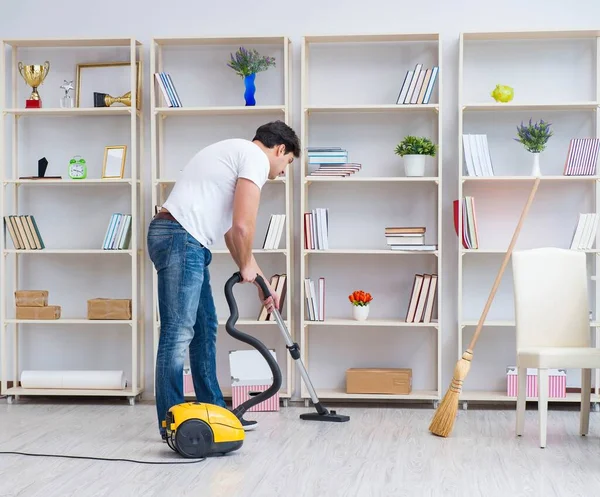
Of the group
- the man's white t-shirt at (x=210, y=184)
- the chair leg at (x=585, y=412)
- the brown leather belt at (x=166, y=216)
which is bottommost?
the chair leg at (x=585, y=412)

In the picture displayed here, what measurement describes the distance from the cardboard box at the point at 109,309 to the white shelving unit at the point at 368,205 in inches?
40.1

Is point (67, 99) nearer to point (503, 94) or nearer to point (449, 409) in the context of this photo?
point (503, 94)

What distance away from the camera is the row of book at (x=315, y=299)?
4.66 metres

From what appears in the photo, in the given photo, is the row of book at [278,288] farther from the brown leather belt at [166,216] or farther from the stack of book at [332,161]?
the brown leather belt at [166,216]

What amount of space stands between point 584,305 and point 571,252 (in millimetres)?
254

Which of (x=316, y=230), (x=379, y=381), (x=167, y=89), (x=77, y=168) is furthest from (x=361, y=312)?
(x=77, y=168)

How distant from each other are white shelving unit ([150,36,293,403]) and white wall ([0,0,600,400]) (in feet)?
0.31

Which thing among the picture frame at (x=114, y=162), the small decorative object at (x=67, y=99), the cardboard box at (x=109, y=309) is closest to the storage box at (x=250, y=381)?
the cardboard box at (x=109, y=309)

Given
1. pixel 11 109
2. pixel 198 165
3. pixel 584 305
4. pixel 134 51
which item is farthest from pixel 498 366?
pixel 11 109

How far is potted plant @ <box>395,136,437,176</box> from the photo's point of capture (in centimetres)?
464

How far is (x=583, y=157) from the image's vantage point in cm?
454

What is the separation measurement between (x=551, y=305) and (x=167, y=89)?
7.69ft

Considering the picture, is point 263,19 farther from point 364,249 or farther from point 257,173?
point 257,173

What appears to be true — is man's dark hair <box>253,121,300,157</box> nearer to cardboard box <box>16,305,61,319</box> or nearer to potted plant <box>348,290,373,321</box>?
potted plant <box>348,290,373,321</box>
